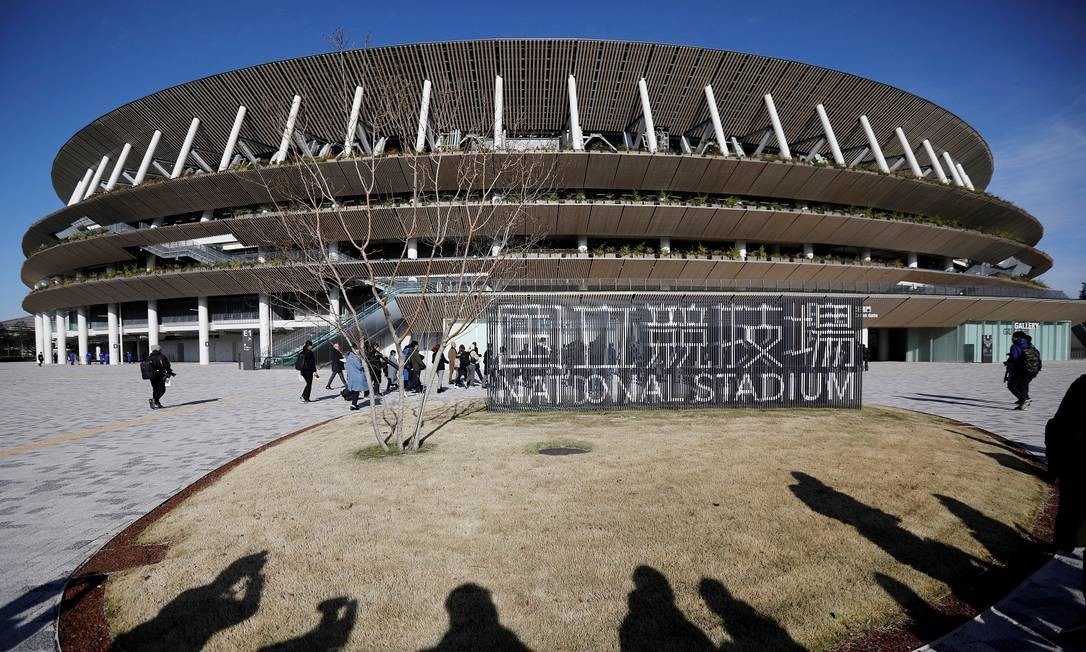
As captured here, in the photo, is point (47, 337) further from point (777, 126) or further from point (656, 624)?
point (777, 126)

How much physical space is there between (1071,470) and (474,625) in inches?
164

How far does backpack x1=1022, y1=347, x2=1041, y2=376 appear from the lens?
1177 centimetres

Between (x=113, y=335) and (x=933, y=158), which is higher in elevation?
(x=933, y=158)

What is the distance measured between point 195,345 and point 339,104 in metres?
30.5

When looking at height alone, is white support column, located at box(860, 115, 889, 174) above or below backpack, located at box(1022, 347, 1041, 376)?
above

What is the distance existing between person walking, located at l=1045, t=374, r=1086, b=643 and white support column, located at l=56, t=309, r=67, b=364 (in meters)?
68.3

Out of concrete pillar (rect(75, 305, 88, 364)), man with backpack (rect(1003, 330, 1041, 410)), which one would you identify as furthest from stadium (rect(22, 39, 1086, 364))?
man with backpack (rect(1003, 330, 1041, 410))

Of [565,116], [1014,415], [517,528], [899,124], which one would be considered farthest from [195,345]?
[899,124]

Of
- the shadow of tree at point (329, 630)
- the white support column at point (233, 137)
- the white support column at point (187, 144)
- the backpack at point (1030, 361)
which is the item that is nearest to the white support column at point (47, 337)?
the white support column at point (187, 144)

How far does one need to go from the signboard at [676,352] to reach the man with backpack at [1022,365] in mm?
3808

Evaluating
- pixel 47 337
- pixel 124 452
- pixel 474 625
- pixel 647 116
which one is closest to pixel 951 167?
pixel 647 116

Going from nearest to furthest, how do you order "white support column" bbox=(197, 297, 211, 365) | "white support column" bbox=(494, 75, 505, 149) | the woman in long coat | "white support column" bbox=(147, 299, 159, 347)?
1. the woman in long coat
2. "white support column" bbox=(494, 75, 505, 149)
3. "white support column" bbox=(197, 297, 211, 365)
4. "white support column" bbox=(147, 299, 159, 347)

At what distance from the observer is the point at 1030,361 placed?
11.8m

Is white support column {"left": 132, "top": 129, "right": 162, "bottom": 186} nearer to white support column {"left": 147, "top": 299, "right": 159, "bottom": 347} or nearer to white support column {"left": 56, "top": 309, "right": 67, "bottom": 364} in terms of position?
white support column {"left": 147, "top": 299, "right": 159, "bottom": 347}
